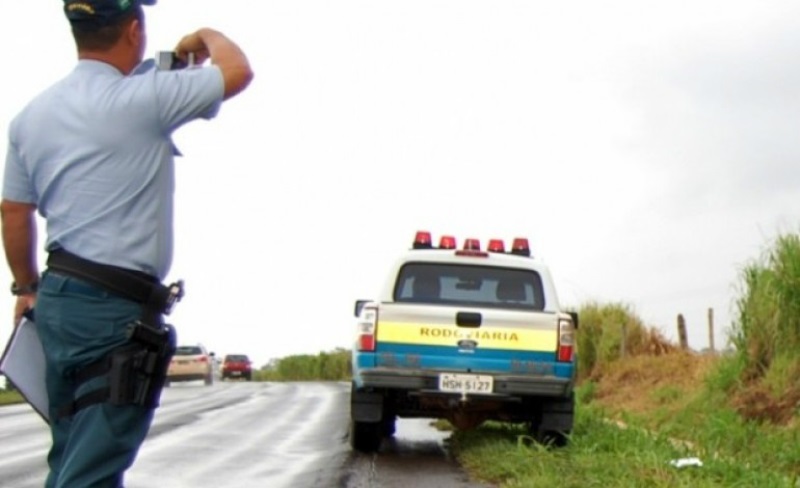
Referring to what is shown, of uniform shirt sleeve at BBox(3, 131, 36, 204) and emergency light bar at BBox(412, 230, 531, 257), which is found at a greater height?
emergency light bar at BBox(412, 230, 531, 257)

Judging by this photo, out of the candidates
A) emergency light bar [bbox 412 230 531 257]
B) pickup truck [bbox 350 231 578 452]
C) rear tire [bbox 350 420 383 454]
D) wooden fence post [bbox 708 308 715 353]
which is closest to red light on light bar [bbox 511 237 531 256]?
emergency light bar [bbox 412 230 531 257]

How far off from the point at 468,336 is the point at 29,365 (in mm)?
8453

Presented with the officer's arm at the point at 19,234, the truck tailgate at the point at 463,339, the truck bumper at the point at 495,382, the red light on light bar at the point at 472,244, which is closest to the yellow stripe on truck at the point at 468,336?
the truck tailgate at the point at 463,339

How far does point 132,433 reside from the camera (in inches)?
152

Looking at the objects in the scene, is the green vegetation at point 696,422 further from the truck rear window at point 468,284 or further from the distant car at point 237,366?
the distant car at point 237,366

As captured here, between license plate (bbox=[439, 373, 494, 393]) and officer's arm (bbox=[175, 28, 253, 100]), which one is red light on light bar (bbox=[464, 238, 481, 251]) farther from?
officer's arm (bbox=[175, 28, 253, 100])

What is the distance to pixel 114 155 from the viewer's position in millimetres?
3887

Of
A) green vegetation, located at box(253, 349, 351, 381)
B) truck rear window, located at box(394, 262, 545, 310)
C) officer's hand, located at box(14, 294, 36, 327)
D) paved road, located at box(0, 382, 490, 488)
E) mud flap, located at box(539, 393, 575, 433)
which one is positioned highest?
green vegetation, located at box(253, 349, 351, 381)

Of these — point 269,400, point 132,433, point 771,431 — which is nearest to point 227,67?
point 132,433

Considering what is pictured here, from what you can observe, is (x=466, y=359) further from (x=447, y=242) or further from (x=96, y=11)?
(x=96, y=11)

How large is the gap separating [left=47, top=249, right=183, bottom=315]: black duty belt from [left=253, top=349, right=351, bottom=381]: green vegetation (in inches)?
1892

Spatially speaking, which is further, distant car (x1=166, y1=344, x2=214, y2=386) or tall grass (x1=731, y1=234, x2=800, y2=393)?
distant car (x1=166, y1=344, x2=214, y2=386)

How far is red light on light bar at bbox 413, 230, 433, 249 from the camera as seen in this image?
13954 mm

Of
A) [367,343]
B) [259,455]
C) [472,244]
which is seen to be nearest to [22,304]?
[367,343]
